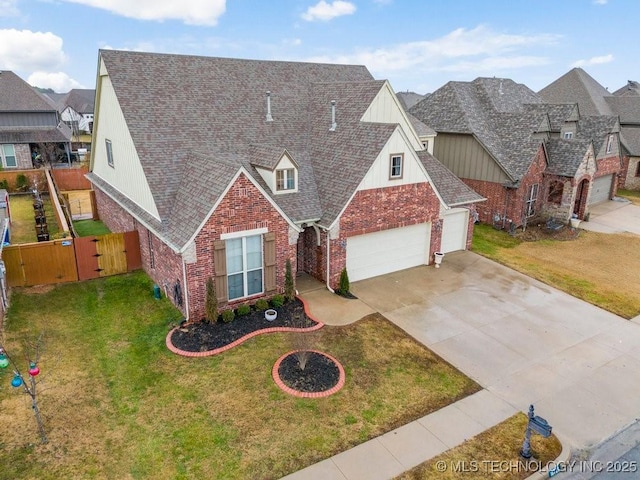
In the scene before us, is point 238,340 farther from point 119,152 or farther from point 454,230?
point 454,230

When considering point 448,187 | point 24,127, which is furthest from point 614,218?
point 24,127

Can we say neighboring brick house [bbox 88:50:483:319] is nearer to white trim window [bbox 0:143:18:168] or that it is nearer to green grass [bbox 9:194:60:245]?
green grass [bbox 9:194:60:245]

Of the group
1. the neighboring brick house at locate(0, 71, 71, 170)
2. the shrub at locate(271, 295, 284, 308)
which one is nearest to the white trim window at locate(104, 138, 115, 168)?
the shrub at locate(271, 295, 284, 308)

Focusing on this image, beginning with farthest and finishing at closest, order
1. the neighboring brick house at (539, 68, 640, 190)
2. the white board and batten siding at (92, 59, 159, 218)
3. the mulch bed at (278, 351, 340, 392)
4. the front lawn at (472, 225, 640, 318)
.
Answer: the neighboring brick house at (539, 68, 640, 190)
the front lawn at (472, 225, 640, 318)
the white board and batten siding at (92, 59, 159, 218)
the mulch bed at (278, 351, 340, 392)

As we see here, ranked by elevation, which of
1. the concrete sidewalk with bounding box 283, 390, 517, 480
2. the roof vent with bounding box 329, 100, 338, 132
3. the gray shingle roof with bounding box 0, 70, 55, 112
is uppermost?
the gray shingle roof with bounding box 0, 70, 55, 112

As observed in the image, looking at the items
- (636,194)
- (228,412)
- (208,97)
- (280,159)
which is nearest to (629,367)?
(228,412)

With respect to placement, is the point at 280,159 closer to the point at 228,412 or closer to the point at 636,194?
the point at 228,412
